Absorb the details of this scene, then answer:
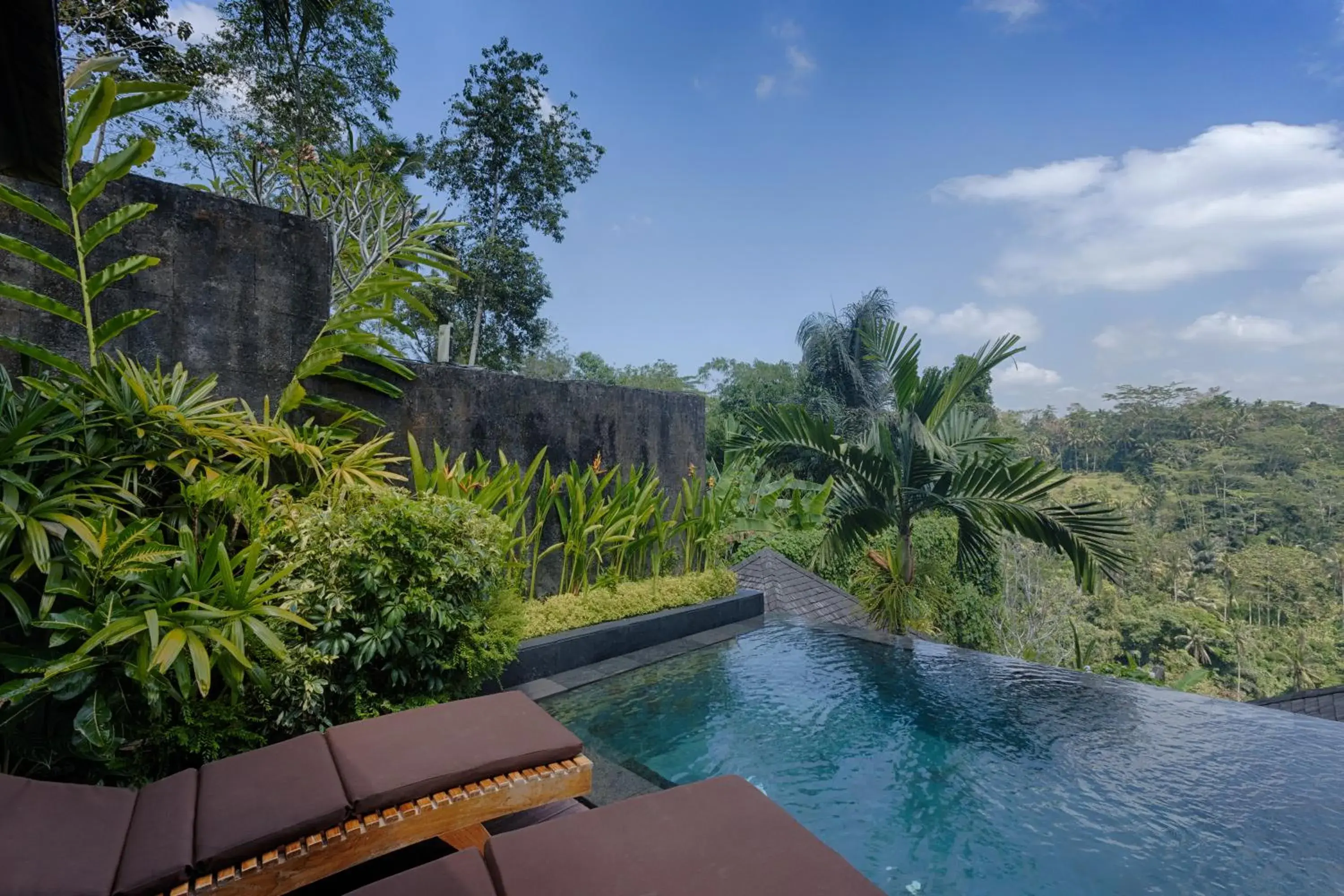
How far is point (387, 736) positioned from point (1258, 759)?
3792 mm

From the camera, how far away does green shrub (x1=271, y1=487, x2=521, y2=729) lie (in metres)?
2.41

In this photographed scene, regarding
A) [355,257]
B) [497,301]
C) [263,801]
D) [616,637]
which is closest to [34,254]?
[263,801]

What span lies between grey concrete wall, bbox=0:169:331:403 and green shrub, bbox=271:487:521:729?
102cm

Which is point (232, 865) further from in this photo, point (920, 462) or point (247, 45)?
point (247, 45)

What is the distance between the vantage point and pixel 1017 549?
17.1m

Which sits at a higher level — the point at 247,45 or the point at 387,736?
the point at 247,45

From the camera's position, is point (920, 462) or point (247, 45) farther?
point (247, 45)

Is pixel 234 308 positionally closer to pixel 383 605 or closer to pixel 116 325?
pixel 116 325

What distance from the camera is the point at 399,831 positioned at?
5.49 ft

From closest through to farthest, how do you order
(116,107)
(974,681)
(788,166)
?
(116,107), (974,681), (788,166)

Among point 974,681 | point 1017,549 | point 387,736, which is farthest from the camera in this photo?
point 1017,549

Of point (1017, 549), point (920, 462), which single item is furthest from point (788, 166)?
point (920, 462)

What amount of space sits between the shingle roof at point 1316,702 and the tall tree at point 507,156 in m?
14.1

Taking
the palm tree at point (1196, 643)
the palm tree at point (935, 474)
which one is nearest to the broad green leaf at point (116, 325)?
the palm tree at point (935, 474)
